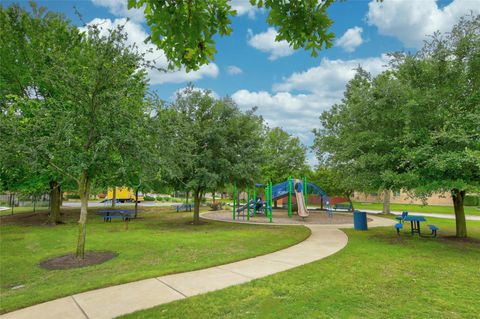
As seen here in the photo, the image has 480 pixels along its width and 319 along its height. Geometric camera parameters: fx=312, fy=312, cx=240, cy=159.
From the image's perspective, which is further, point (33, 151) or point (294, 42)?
point (33, 151)

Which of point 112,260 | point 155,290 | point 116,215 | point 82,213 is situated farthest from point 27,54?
point 155,290

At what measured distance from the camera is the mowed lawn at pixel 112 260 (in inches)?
244

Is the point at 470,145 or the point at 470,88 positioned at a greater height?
the point at 470,88

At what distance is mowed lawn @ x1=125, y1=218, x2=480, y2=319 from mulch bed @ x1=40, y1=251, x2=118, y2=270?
174 inches

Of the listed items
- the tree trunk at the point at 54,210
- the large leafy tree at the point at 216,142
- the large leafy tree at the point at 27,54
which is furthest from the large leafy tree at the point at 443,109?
the tree trunk at the point at 54,210

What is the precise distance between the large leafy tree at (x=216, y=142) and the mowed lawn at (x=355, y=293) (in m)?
8.75

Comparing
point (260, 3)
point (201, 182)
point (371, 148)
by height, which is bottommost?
point (201, 182)

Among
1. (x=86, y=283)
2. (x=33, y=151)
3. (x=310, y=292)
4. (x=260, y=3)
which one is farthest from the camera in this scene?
(x=33, y=151)

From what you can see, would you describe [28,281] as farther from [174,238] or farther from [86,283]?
[174,238]

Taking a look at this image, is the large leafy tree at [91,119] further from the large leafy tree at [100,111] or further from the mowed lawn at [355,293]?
the mowed lawn at [355,293]

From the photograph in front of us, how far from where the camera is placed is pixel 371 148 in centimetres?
1223

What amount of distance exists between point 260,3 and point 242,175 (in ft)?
42.6

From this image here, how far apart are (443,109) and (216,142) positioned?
10.2 meters

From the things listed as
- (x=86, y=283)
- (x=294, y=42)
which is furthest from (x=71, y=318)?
(x=294, y=42)
